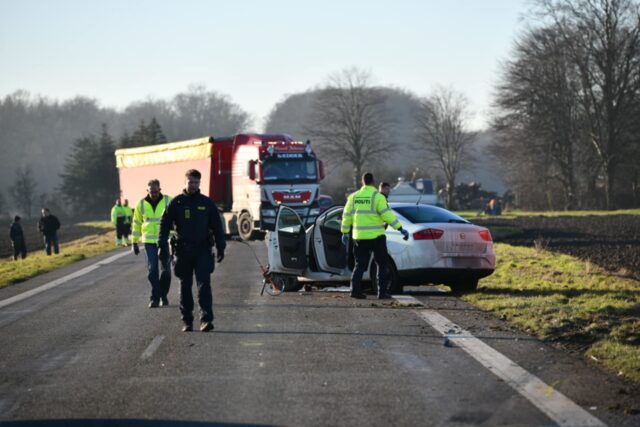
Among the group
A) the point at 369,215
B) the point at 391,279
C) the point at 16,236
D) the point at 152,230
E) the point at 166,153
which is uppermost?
the point at 166,153

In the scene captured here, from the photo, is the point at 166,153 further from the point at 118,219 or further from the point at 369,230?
the point at 369,230

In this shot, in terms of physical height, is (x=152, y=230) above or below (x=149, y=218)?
below

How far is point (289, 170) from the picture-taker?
3606 cm

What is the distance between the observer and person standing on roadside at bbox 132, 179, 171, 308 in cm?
1555

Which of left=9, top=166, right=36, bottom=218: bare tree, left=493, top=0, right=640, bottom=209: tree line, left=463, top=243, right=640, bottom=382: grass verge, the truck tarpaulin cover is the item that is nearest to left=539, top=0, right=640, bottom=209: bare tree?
left=493, top=0, right=640, bottom=209: tree line

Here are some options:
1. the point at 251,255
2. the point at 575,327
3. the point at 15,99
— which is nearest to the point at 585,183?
the point at 251,255

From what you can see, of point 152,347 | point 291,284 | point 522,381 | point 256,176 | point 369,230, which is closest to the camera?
point 522,381

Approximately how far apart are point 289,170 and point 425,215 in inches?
786

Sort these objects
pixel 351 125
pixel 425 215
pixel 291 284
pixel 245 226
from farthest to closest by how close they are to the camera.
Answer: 1. pixel 351 125
2. pixel 245 226
3. pixel 291 284
4. pixel 425 215

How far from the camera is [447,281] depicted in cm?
1609

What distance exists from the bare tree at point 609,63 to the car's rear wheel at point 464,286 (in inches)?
1933

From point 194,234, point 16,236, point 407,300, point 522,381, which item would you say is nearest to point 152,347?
point 194,234

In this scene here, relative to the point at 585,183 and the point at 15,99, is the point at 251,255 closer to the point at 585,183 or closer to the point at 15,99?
the point at 585,183

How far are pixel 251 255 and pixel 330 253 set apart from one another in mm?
12851
